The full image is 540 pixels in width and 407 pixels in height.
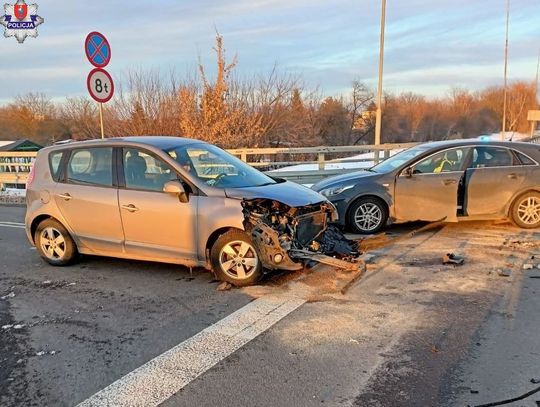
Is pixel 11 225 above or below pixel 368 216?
below

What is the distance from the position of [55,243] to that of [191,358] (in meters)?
3.66

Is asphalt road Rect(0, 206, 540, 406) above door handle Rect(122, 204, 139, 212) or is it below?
below

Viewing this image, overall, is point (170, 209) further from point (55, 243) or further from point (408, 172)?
point (408, 172)

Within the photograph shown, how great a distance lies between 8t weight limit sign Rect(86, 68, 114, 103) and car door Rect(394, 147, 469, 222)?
251 inches

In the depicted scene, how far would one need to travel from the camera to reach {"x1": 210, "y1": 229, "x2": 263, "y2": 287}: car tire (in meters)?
5.46

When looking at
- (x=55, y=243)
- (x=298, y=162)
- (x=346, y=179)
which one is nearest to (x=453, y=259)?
(x=346, y=179)

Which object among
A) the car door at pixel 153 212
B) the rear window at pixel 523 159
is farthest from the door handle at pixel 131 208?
the rear window at pixel 523 159

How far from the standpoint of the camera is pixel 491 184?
26.3ft

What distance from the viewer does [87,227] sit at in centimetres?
627

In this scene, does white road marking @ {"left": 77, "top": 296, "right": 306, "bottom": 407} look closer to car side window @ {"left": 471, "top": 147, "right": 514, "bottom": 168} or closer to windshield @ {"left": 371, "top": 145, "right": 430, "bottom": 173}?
windshield @ {"left": 371, "top": 145, "right": 430, "bottom": 173}

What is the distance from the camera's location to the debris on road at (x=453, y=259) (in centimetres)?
617

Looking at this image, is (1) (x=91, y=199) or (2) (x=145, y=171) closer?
(2) (x=145, y=171)

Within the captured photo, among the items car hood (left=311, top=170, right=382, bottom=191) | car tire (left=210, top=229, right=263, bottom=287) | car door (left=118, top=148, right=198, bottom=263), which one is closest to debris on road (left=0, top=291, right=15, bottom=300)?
car door (left=118, top=148, right=198, bottom=263)

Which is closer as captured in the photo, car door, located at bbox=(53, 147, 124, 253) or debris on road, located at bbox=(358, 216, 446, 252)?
car door, located at bbox=(53, 147, 124, 253)
